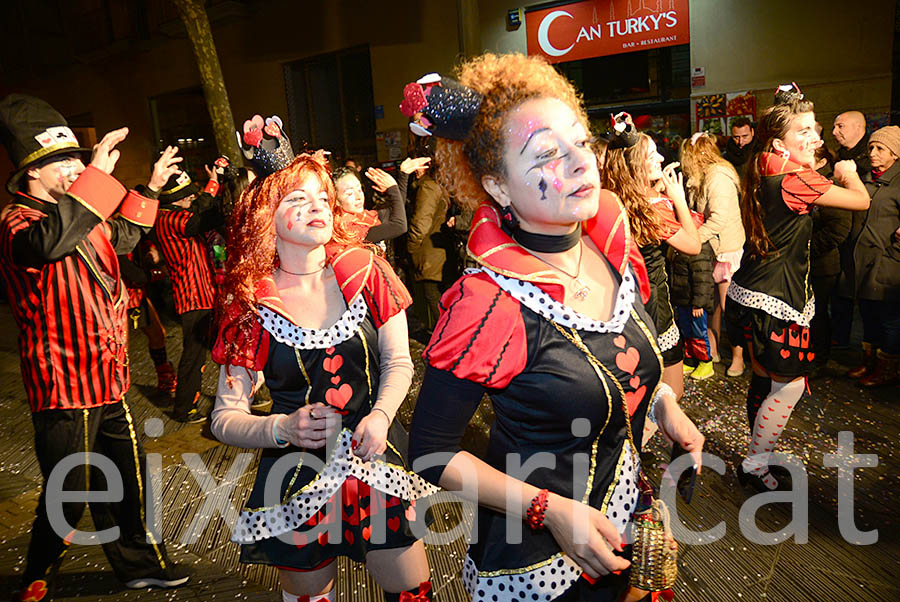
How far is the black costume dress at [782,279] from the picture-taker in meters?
3.28

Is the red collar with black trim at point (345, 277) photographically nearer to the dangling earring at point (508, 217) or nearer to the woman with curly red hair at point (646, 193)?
the dangling earring at point (508, 217)

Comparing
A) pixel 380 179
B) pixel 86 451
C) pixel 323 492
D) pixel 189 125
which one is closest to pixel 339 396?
pixel 323 492

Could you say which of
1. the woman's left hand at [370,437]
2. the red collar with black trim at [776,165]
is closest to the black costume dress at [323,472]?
the woman's left hand at [370,437]

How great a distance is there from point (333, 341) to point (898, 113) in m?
7.79

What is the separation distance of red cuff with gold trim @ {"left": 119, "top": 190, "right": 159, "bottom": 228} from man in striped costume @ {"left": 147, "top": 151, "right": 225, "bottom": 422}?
6.80 feet

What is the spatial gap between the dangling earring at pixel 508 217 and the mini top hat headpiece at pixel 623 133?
188 centimetres

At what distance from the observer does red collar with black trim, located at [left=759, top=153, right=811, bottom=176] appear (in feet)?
10.7

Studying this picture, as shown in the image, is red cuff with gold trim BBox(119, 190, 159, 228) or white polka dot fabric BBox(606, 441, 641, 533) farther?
red cuff with gold trim BBox(119, 190, 159, 228)

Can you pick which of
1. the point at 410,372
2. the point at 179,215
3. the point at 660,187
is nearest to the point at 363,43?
the point at 179,215

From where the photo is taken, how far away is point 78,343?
2812 millimetres

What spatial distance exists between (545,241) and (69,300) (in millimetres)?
2268

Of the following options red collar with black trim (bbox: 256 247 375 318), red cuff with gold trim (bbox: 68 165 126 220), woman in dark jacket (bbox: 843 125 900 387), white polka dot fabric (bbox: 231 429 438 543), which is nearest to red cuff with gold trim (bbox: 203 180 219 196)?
red cuff with gold trim (bbox: 68 165 126 220)

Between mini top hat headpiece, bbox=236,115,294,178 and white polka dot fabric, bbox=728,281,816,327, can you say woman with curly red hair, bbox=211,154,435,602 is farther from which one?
white polka dot fabric, bbox=728,281,816,327

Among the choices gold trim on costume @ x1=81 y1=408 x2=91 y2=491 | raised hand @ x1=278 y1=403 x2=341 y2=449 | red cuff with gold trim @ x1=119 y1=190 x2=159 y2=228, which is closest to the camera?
raised hand @ x1=278 y1=403 x2=341 y2=449
